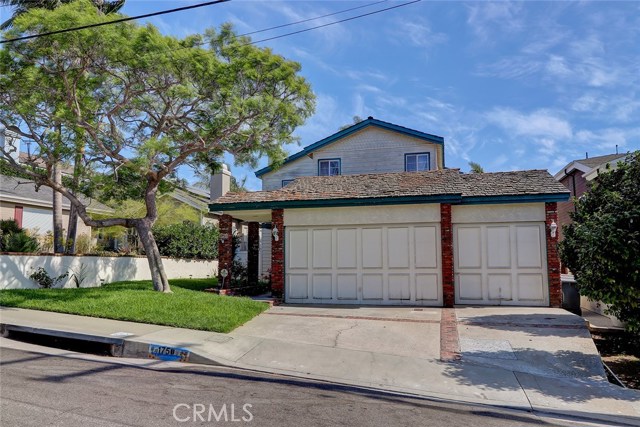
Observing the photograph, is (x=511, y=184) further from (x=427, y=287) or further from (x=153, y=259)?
(x=153, y=259)

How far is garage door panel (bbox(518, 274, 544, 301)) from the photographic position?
43.4 ft

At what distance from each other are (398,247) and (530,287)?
12.8ft

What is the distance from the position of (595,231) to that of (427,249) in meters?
6.43

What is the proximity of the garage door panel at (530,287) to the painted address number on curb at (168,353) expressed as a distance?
9.75 metres

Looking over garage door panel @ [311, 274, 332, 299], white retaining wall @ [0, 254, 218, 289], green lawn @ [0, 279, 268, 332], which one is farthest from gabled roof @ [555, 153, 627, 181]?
white retaining wall @ [0, 254, 218, 289]

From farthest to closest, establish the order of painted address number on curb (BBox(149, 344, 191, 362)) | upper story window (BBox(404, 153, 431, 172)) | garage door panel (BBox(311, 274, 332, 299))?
upper story window (BBox(404, 153, 431, 172)) < garage door panel (BBox(311, 274, 332, 299)) < painted address number on curb (BBox(149, 344, 191, 362))

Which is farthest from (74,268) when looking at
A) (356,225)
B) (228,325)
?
(356,225)

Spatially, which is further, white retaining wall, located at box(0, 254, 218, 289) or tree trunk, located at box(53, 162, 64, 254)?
tree trunk, located at box(53, 162, 64, 254)

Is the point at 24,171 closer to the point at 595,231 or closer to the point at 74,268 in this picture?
the point at 74,268

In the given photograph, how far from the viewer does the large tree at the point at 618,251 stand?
7.09m

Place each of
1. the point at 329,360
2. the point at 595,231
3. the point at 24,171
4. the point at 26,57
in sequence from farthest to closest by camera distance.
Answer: the point at 24,171 < the point at 26,57 < the point at 329,360 < the point at 595,231

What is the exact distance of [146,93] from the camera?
1320cm

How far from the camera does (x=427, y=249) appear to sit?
1364cm

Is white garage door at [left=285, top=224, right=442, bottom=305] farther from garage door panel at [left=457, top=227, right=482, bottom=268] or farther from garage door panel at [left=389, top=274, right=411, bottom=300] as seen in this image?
garage door panel at [left=457, top=227, right=482, bottom=268]
